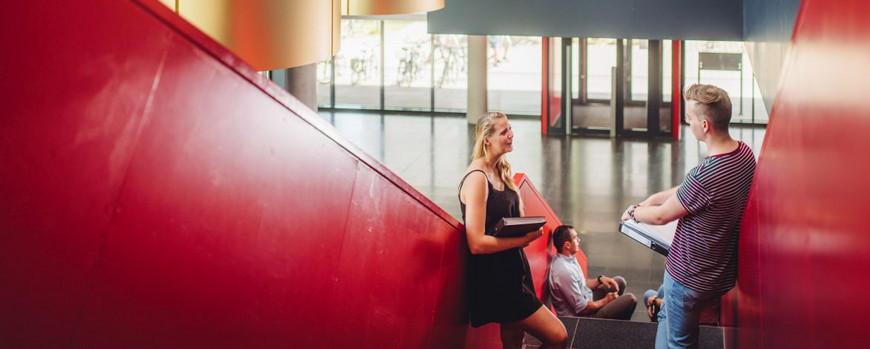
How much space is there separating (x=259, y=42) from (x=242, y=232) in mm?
517

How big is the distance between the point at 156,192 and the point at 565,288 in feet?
18.0

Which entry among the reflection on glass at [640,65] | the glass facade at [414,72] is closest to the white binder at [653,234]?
the reflection on glass at [640,65]

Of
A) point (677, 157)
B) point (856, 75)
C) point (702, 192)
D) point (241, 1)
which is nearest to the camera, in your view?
point (856, 75)

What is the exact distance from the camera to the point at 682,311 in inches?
158

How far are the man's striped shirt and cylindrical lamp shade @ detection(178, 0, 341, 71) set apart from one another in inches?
66.9

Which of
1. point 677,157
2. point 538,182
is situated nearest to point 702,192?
point 538,182

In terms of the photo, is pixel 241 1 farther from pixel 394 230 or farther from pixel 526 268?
pixel 526 268

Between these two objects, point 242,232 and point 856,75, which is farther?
point 242,232

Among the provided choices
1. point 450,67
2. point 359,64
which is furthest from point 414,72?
point 359,64

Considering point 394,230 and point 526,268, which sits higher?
point 394,230

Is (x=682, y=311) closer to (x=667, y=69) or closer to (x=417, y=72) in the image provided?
(x=667, y=69)

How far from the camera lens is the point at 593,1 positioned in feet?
36.2

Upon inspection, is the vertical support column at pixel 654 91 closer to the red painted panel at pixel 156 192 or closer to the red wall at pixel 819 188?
the red wall at pixel 819 188

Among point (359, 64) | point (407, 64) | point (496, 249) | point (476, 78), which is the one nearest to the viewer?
point (496, 249)
